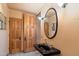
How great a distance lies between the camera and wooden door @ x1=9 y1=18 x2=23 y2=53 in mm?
1382

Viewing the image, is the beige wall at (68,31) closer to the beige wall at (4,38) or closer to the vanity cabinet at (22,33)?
the vanity cabinet at (22,33)

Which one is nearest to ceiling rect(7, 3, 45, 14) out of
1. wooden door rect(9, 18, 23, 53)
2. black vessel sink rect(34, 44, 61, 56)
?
wooden door rect(9, 18, 23, 53)

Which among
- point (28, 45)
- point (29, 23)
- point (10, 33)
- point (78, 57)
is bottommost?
point (78, 57)

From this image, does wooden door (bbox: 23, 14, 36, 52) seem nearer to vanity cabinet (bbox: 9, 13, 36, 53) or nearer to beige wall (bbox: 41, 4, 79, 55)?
vanity cabinet (bbox: 9, 13, 36, 53)

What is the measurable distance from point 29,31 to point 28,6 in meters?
0.32

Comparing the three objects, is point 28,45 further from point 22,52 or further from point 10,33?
point 10,33

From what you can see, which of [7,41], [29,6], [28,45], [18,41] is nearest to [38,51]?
[28,45]

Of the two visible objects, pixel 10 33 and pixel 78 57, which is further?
pixel 10 33

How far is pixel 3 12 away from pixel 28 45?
52cm

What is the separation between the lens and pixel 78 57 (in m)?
1.26

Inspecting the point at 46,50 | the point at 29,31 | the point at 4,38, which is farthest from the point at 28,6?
the point at 46,50

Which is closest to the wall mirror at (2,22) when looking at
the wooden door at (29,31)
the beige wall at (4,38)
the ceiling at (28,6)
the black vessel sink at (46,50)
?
the beige wall at (4,38)

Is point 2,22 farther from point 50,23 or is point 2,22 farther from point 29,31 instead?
point 50,23

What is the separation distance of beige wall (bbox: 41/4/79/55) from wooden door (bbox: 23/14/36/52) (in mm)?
218
